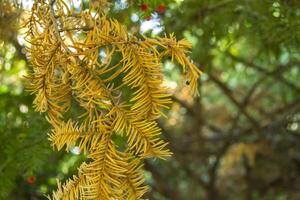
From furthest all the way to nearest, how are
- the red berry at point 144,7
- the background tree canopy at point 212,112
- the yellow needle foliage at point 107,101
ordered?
the background tree canopy at point 212,112
the red berry at point 144,7
the yellow needle foliage at point 107,101

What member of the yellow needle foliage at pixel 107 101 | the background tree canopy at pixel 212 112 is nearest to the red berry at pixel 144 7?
the background tree canopy at pixel 212 112

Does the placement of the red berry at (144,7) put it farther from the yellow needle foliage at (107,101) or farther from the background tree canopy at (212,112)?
the yellow needle foliage at (107,101)

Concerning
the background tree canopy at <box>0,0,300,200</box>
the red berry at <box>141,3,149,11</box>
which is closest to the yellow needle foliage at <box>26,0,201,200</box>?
the background tree canopy at <box>0,0,300,200</box>

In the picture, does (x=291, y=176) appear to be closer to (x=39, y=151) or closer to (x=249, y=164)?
(x=249, y=164)

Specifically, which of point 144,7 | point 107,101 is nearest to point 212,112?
point 144,7

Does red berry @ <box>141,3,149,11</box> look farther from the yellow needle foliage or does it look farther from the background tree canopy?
the yellow needle foliage

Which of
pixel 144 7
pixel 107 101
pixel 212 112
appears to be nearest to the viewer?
pixel 107 101

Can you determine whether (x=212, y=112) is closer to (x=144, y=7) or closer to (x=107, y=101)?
(x=144, y=7)

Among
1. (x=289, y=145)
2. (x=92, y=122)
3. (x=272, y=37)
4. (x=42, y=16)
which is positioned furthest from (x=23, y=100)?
(x=289, y=145)

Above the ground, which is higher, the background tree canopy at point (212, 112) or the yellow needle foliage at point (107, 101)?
the background tree canopy at point (212, 112)
